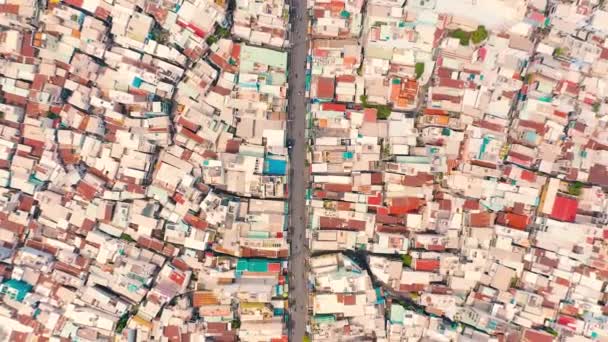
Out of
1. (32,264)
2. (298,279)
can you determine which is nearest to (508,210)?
(298,279)

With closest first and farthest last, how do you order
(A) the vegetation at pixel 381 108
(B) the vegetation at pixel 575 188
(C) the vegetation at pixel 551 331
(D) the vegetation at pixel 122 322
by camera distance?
(D) the vegetation at pixel 122 322 < (C) the vegetation at pixel 551 331 < (B) the vegetation at pixel 575 188 < (A) the vegetation at pixel 381 108

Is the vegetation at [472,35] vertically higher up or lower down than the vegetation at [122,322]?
higher up

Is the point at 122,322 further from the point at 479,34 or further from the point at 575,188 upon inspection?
the point at 575,188

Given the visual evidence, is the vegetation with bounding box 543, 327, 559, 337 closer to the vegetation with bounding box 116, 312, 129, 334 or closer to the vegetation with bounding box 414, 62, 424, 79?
the vegetation with bounding box 414, 62, 424, 79

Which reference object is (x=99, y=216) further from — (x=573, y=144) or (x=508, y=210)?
(x=573, y=144)

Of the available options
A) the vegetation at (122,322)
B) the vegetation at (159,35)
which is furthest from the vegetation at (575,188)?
the vegetation at (122,322)

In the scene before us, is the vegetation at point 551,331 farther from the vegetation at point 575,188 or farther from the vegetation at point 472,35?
the vegetation at point 472,35
